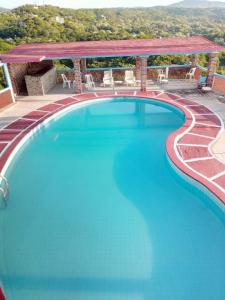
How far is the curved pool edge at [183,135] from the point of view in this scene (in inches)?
332

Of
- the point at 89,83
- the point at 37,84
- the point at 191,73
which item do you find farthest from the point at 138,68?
the point at 37,84

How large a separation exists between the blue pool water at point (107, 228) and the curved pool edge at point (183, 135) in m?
0.41

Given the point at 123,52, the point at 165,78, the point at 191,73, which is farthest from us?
the point at 165,78

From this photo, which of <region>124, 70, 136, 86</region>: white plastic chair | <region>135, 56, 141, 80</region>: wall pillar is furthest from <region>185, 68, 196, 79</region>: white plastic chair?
<region>124, 70, 136, 86</region>: white plastic chair

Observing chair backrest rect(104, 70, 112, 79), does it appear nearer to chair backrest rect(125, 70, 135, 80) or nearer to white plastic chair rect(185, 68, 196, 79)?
chair backrest rect(125, 70, 135, 80)

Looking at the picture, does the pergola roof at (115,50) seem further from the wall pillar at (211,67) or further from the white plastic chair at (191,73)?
the white plastic chair at (191,73)

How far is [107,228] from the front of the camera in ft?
23.0

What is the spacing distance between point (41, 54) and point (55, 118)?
14.4ft

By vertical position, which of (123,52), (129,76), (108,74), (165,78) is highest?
(123,52)

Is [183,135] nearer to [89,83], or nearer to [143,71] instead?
[143,71]

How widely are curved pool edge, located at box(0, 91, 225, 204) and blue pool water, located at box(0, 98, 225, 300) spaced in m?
0.41

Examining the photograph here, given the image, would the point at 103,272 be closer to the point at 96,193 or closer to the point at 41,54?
the point at 96,193

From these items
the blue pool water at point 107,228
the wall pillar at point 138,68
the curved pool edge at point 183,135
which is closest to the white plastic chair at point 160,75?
the wall pillar at point 138,68

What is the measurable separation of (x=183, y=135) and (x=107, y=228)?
5.76 m
